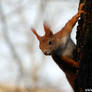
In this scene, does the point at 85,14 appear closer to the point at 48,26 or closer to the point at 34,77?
the point at 48,26

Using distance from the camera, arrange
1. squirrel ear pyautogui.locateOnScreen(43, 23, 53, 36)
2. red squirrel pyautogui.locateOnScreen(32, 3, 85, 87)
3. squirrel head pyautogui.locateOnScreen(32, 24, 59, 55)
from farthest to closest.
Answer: squirrel ear pyautogui.locateOnScreen(43, 23, 53, 36) → squirrel head pyautogui.locateOnScreen(32, 24, 59, 55) → red squirrel pyautogui.locateOnScreen(32, 3, 85, 87)

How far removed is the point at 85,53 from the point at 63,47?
1113mm

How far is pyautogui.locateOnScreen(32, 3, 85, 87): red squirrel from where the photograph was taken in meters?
4.63

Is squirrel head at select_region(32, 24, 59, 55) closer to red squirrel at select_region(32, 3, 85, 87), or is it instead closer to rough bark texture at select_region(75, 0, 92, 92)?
red squirrel at select_region(32, 3, 85, 87)

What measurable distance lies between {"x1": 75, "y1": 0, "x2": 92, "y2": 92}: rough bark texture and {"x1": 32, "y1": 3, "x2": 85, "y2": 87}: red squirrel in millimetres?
391

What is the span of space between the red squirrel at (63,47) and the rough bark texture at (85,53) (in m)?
0.39

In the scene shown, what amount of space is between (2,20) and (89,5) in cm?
1076

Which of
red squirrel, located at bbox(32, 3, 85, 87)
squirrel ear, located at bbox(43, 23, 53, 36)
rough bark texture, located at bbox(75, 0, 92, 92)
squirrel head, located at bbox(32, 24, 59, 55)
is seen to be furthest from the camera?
squirrel ear, located at bbox(43, 23, 53, 36)

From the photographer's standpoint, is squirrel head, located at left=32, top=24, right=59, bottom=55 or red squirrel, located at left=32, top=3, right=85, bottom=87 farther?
squirrel head, located at left=32, top=24, right=59, bottom=55

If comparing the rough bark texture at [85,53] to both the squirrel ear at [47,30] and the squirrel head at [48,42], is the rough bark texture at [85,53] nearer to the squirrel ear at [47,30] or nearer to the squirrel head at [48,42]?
the squirrel head at [48,42]

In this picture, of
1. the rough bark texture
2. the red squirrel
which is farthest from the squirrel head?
the rough bark texture

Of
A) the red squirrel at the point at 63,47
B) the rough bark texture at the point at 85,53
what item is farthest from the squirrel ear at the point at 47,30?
the rough bark texture at the point at 85,53

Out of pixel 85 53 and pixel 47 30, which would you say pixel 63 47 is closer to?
pixel 47 30

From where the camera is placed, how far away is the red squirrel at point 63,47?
4.63 m
